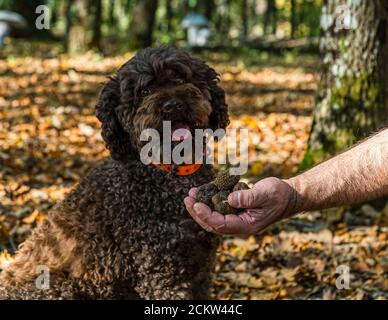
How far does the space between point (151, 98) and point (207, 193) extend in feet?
4.21

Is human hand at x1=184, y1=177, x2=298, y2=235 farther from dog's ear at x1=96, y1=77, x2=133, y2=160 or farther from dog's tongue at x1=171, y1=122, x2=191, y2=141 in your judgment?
dog's ear at x1=96, y1=77, x2=133, y2=160

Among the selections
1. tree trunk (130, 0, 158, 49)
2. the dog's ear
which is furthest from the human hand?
tree trunk (130, 0, 158, 49)

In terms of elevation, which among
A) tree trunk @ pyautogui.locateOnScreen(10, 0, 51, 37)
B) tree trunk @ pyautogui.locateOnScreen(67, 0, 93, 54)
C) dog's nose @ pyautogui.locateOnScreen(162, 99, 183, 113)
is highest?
tree trunk @ pyautogui.locateOnScreen(10, 0, 51, 37)

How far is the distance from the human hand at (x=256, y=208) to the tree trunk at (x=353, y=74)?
4.14 metres

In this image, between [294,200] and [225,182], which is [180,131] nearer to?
[225,182]

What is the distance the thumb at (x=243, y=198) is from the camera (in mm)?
3312

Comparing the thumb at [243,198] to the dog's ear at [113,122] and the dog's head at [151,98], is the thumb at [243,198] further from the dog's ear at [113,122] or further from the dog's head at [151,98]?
the dog's ear at [113,122]

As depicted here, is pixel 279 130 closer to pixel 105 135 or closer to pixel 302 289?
pixel 302 289

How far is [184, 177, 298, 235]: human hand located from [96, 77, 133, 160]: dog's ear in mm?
1545

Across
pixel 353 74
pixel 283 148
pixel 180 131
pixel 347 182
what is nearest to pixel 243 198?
pixel 347 182

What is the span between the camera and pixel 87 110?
12.4m

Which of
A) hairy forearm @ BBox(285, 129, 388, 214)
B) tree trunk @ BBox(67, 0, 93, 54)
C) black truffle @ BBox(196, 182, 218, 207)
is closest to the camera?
hairy forearm @ BBox(285, 129, 388, 214)

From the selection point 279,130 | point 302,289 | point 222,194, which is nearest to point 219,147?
point 279,130

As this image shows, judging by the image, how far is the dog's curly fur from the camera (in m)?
4.66
